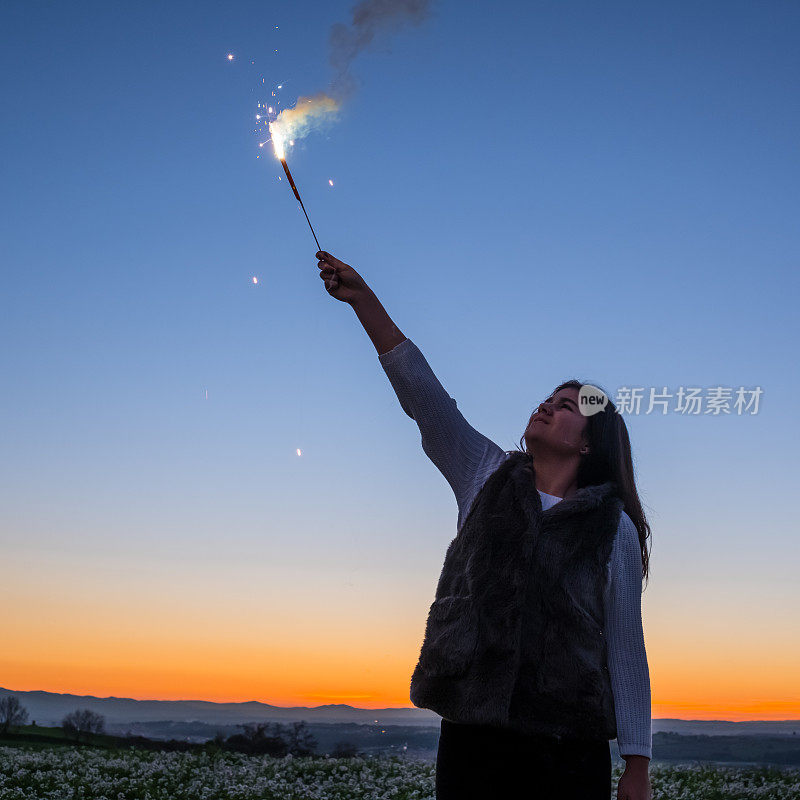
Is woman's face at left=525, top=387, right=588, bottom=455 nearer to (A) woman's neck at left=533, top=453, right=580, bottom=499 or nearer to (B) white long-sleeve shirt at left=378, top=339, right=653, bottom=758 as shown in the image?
(A) woman's neck at left=533, top=453, right=580, bottom=499

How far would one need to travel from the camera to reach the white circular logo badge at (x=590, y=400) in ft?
13.2

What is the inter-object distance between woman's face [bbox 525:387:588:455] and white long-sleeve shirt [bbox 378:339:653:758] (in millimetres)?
180

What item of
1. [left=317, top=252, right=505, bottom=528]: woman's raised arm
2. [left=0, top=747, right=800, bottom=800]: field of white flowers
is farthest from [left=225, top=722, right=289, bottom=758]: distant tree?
[left=317, top=252, right=505, bottom=528]: woman's raised arm

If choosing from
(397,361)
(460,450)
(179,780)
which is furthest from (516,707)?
(179,780)

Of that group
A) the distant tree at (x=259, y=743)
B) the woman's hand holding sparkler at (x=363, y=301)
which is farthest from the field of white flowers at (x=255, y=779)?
the woman's hand holding sparkler at (x=363, y=301)

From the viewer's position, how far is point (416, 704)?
3252 mm

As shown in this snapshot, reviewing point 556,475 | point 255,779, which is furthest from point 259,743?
point 556,475

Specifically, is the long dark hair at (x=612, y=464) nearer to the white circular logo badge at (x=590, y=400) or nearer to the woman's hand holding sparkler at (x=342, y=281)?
the white circular logo badge at (x=590, y=400)

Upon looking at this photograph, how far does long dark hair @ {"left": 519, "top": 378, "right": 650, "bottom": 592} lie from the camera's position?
3.85 metres

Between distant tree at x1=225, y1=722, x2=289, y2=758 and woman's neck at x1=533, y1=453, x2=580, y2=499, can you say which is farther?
distant tree at x1=225, y1=722, x2=289, y2=758

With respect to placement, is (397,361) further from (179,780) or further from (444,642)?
(179,780)

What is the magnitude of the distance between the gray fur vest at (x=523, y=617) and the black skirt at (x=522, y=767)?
8 cm

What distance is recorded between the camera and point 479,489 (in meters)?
3.68

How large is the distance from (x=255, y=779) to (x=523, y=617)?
344 inches
